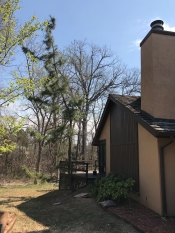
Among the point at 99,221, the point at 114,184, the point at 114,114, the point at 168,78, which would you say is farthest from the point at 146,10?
the point at 99,221

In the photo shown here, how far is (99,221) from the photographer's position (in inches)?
223

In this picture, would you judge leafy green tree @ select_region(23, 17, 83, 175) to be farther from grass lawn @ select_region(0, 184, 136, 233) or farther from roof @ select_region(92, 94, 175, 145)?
grass lawn @ select_region(0, 184, 136, 233)

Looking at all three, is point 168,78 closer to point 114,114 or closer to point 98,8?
point 114,114

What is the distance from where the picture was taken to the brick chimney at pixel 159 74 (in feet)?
22.1

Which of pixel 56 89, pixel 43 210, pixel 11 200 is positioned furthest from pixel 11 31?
pixel 11 200

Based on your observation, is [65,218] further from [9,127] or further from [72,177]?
[72,177]

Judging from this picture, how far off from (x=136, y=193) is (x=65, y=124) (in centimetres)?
546

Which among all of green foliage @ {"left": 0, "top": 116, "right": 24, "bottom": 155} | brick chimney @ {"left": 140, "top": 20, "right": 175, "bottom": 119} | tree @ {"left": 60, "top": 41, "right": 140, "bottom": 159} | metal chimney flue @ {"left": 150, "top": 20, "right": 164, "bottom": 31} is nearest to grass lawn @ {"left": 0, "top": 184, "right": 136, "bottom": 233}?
green foliage @ {"left": 0, "top": 116, "right": 24, "bottom": 155}

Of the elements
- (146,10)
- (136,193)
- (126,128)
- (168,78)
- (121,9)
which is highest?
(121,9)

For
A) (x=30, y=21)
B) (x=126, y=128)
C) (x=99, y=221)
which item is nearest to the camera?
(x=99, y=221)

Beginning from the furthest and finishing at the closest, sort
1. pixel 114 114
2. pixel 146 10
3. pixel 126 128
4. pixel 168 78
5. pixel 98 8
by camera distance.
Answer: pixel 98 8 < pixel 114 114 < pixel 146 10 < pixel 126 128 < pixel 168 78

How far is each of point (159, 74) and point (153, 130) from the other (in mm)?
2087

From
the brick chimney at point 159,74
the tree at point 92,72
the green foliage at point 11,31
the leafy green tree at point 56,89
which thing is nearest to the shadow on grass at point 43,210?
the leafy green tree at point 56,89

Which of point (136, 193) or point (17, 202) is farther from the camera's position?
point (17, 202)
